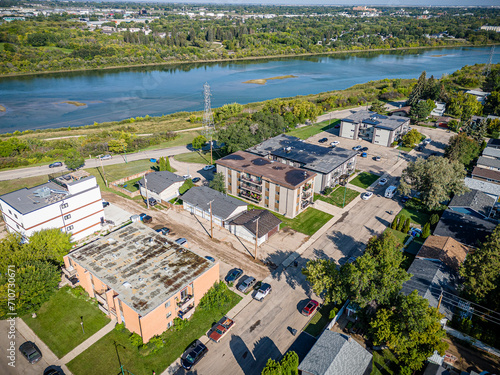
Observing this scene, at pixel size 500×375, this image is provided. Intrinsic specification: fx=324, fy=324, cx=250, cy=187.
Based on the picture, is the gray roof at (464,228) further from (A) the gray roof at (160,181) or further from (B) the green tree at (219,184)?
(A) the gray roof at (160,181)

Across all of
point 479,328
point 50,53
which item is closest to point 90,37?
point 50,53

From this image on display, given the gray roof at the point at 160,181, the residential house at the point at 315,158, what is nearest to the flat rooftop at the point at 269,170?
the residential house at the point at 315,158

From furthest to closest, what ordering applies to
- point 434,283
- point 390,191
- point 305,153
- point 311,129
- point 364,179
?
1. point 311,129
2. point 364,179
3. point 305,153
4. point 390,191
5. point 434,283

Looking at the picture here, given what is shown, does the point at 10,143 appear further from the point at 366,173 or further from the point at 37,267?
the point at 366,173

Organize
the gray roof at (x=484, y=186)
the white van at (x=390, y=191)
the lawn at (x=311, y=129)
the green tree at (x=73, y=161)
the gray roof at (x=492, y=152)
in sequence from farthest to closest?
the lawn at (x=311, y=129) < the gray roof at (x=492, y=152) < the green tree at (x=73, y=161) < the white van at (x=390, y=191) < the gray roof at (x=484, y=186)

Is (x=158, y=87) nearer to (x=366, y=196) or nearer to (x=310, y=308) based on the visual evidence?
(x=366, y=196)

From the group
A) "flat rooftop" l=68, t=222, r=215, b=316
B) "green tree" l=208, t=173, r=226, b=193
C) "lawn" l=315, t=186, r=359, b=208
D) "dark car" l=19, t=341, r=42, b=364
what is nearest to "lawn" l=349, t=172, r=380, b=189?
"lawn" l=315, t=186, r=359, b=208

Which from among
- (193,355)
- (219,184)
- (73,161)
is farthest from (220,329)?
(73,161)
